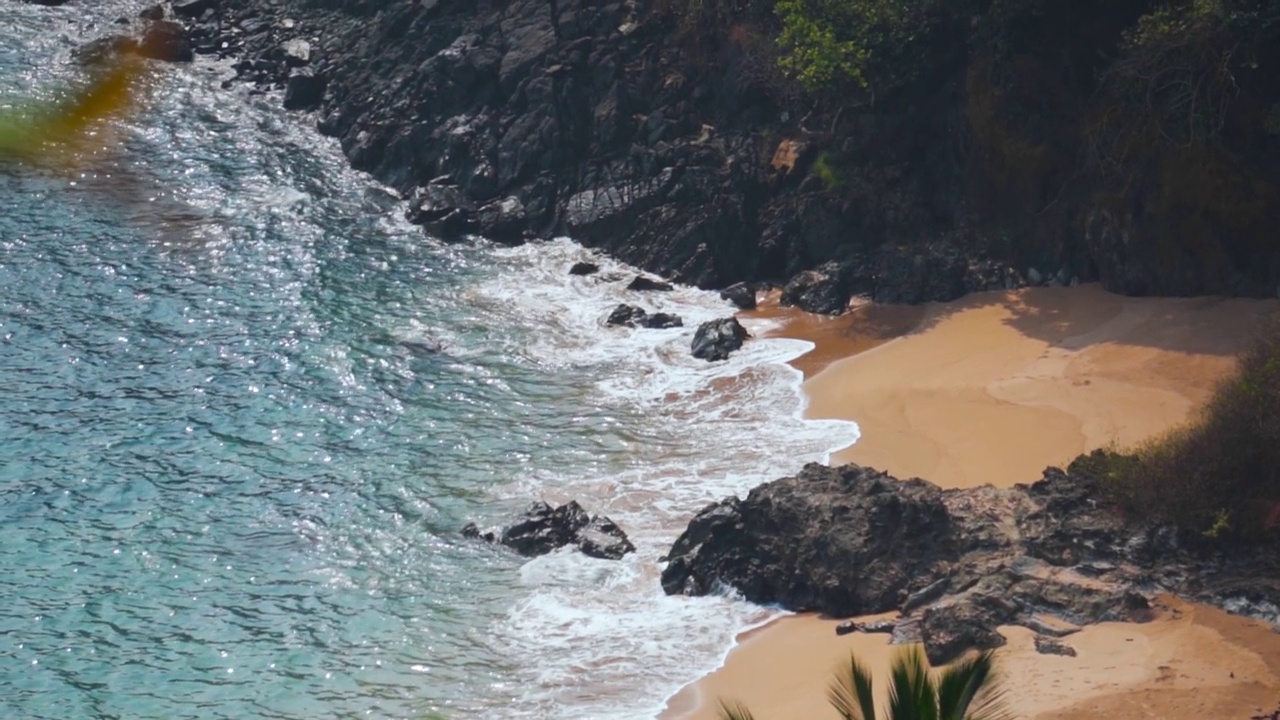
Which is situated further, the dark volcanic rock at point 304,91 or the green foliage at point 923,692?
the dark volcanic rock at point 304,91

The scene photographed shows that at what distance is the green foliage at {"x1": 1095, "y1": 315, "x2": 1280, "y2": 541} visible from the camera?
21359 millimetres

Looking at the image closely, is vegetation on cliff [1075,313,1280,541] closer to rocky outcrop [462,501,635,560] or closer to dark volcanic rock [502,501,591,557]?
rocky outcrop [462,501,635,560]

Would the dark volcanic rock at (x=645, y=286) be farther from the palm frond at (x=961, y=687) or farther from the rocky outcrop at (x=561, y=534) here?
the palm frond at (x=961, y=687)

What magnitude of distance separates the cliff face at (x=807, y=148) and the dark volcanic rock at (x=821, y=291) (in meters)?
0.34

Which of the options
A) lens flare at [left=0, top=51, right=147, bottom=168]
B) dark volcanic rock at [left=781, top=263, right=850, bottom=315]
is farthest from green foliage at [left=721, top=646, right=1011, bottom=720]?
lens flare at [left=0, top=51, right=147, bottom=168]

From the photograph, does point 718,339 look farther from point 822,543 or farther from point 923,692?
point 923,692

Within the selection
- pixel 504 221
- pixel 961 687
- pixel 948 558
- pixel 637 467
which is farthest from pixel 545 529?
pixel 504 221

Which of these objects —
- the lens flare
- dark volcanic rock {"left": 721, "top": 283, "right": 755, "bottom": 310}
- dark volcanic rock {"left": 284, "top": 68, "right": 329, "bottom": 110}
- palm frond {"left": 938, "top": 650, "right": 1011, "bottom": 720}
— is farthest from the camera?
dark volcanic rock {"left": 284, "top": 68, "right": 329, "bottom": 110}

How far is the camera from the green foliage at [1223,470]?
21359 millimetres

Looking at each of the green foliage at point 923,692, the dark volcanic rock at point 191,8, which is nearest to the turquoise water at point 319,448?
the green foliage at point 923,692

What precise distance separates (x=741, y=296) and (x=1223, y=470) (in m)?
15.8

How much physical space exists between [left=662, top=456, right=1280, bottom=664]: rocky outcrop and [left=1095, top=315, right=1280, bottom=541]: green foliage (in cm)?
38

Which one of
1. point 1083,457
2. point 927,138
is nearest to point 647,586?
point 1083,457

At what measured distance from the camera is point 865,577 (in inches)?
880
